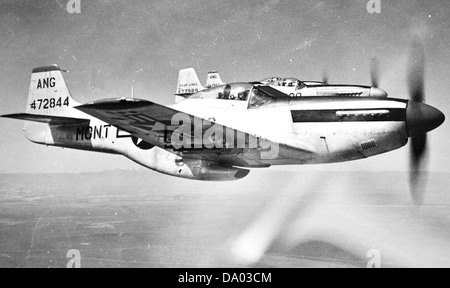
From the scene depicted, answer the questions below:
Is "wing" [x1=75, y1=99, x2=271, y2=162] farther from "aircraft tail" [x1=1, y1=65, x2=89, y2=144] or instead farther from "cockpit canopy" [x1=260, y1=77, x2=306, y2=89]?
"cockpit canopy" [x1=260, y1=77, x2=306, y2=89]

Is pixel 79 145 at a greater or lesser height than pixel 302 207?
greater

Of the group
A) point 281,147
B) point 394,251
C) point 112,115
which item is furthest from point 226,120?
point 394,251

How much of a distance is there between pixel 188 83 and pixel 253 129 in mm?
8378

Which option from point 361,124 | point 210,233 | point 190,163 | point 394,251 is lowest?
point 210,233

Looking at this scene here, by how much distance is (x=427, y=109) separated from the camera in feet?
14.4

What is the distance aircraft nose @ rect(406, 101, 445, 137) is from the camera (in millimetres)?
4371

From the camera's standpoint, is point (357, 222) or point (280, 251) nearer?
point (280, 251)

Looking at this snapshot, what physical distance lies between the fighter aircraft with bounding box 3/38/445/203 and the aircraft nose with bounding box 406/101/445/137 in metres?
0.01

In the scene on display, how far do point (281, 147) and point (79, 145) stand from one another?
3.33 meters

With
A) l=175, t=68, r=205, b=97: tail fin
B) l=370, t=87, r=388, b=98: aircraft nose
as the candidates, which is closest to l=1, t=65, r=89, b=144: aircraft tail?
l=370, t=87, r=388, b=98: aircraft nose

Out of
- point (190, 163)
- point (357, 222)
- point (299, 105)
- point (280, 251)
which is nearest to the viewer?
point (299, 105)

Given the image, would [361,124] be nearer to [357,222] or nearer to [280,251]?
[280,251]

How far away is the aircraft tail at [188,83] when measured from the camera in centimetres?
1285
